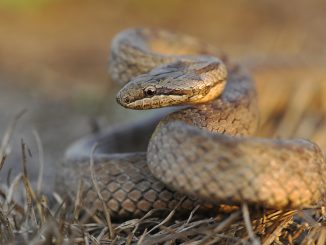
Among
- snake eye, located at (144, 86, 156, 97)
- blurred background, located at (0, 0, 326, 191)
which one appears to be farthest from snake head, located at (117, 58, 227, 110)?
blurred background, located at (0, 0, 326, 191)

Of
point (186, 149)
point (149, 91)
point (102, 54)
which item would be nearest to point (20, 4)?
point (102, 54)

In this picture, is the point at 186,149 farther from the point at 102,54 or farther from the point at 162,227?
the point at 102,54

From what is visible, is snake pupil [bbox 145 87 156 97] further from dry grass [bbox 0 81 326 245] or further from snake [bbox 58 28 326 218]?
dry grass [bbox 0 81 326 245]

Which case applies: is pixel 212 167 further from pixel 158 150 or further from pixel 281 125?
pixel 281 125

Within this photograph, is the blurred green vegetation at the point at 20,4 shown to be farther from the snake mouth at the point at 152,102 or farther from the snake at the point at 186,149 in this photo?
the snake mouth at the point at 152,102

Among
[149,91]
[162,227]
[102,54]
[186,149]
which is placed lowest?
[102,54]

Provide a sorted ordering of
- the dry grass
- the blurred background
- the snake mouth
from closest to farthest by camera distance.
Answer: the dry grass < the snake mouth < the blurred background
